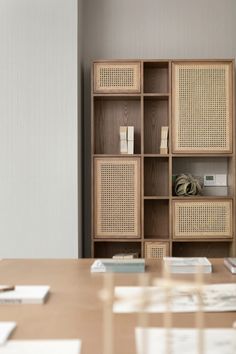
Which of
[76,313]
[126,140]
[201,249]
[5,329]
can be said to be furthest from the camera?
[201,249]

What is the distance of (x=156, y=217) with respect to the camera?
15.7 feet

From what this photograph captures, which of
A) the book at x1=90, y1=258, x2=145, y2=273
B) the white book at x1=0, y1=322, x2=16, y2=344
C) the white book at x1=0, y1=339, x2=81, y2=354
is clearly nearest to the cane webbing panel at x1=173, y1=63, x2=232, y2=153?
the book at x1=90, y1=258, x2=145, y2=273

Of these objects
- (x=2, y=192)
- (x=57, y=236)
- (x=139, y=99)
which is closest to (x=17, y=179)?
(x=2, y=192)

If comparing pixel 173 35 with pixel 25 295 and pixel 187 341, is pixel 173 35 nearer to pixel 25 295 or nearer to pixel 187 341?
pixel 25 295

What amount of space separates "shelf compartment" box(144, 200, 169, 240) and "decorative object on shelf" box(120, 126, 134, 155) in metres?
0.52

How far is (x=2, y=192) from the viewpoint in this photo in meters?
4.33

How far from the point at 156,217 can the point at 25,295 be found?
3.17 metres

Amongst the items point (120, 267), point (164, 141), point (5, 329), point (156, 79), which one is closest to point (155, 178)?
point (164, 141)

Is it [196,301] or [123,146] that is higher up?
[123,146]

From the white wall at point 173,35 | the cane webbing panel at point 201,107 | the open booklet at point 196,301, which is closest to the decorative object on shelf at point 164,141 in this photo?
the cane webbing panel at point 201,107

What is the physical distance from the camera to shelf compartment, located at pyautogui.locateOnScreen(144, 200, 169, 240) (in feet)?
15.6

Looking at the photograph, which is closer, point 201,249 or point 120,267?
point 120,267

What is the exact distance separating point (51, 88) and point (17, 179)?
74 cm

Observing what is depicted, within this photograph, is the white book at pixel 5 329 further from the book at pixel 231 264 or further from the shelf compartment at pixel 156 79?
the shelf compartment at pixel 156 79
